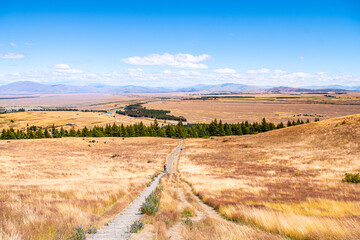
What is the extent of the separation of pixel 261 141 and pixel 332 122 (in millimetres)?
18618

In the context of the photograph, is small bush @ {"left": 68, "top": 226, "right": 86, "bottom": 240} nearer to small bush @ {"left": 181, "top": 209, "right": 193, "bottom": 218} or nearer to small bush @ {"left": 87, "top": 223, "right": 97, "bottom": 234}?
small bush @ {"left": 87, "top": 223, "right": 97, "bottom": 234}

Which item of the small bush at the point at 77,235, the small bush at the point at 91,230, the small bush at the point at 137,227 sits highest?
the small bush at the point at 77,235

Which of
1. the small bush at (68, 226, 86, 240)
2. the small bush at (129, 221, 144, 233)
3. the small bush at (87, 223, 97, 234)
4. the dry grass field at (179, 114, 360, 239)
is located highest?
the small bush at (68, 226, 86, 240)

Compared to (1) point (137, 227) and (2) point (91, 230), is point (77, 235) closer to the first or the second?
(2) point (91, 230)

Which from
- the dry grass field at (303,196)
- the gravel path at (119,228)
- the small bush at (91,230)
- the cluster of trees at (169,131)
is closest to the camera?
the dry grass field at (303,196)

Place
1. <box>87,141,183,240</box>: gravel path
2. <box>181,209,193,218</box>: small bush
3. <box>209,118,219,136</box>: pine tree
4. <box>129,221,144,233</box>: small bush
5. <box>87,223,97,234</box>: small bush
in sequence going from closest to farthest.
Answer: <box>87,141,183,240</box>: gravel path → <box>87,223,97,234</box>: small bush → <box>129,221,144,233</box>: small bush → <box>181,209,193,218</box>: small bush → <box>209,118,219,136</box>: pine tree

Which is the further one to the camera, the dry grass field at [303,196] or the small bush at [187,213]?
the small bush at [187,213]

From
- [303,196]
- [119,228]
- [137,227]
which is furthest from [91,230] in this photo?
[303,196]

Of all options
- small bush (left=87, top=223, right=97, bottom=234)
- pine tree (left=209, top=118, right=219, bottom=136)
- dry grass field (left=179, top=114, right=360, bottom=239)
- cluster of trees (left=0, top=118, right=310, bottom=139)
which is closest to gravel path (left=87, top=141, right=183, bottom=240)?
small bush (left=87, top=223, right=97, bottom=234)

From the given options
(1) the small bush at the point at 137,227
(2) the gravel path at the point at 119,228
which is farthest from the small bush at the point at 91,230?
(1) the small bush at the point at 137,227

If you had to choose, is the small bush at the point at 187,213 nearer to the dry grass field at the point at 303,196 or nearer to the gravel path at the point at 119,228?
the dry grass field at the point at 303,196

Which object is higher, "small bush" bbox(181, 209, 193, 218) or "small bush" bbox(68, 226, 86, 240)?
"small bush" bbox(68, 226, 86, 240)

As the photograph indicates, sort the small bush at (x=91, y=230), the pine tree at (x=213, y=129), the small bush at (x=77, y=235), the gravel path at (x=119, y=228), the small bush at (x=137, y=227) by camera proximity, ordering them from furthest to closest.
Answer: the pine tree at (x=213, y=129), the small bush at (x=137, y=227), the small bush at (x=91, y=230), the gravel path at (x=119, y=228), the small bush at (x=77, y=235)

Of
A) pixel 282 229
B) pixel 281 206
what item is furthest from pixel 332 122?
pixel 282 229
